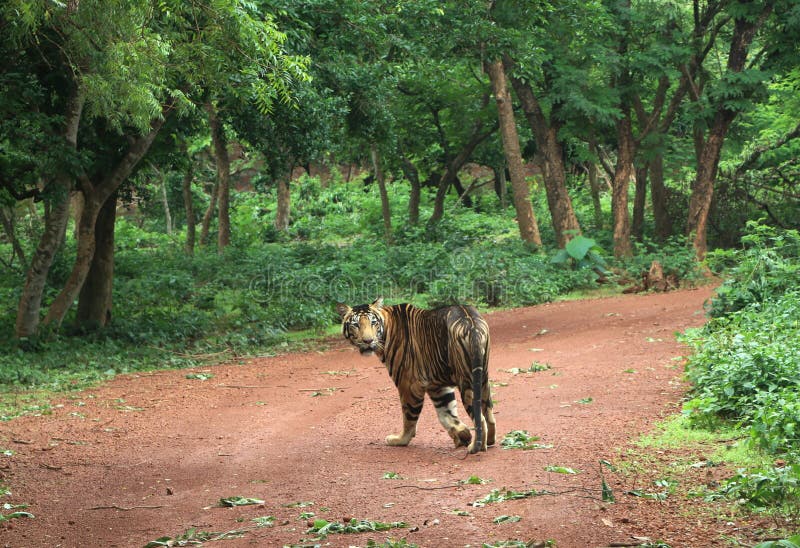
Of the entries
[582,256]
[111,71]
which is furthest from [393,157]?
[111,71]

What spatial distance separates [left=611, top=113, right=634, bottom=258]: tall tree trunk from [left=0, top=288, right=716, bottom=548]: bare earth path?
9809 mm

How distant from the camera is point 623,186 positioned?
24312 mm

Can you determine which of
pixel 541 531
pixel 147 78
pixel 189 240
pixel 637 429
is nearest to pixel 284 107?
pixel 147 78

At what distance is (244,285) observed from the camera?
70.8 ft

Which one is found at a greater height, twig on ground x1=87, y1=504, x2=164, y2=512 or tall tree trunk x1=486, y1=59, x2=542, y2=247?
tall tree trunk x1=486, y1=59, x2=542, y2=247

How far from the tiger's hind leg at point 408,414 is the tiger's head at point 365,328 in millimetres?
479

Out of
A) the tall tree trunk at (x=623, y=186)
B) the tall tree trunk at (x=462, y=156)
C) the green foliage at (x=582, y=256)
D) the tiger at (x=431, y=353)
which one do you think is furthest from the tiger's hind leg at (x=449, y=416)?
the tall tree trunk at (x=462, y=156)

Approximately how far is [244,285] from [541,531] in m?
16.8

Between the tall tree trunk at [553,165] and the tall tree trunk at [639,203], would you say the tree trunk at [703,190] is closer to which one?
the tall tree trunk at [553,165]

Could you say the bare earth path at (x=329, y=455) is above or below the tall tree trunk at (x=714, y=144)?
below

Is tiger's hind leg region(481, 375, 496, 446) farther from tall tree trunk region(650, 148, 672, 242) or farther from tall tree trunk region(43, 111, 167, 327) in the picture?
tall tree trunk region(650, 148, 672, 242)

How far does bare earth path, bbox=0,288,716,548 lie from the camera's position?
582 cm

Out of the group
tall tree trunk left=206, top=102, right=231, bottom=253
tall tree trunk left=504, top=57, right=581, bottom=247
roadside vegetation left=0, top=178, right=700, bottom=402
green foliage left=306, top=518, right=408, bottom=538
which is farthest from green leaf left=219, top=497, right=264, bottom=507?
tall tree trunk left=504, top=57, right=581, bottom=247

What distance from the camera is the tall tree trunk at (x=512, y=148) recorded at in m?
22.8
